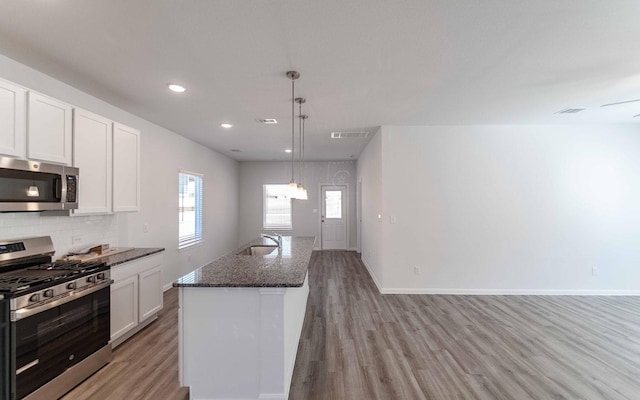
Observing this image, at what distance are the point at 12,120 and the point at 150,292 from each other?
199 centimetres

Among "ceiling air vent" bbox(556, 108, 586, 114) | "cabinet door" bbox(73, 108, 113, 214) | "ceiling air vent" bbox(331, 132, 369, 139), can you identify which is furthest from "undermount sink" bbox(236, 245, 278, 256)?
"ceiling air vent" bbox(556, 108, 586, 114)

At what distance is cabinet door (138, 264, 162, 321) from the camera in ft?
9.66

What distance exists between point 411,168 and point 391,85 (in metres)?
1.84

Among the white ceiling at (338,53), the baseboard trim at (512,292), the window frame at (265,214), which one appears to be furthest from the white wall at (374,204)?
the window frame at (265,214)

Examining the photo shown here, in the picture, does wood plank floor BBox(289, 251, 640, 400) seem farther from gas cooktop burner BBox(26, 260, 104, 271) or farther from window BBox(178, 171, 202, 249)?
window BBox(178, 171, 202, 249)

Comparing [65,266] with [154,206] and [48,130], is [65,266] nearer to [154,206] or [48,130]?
[48,130]

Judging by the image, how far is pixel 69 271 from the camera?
2.11m

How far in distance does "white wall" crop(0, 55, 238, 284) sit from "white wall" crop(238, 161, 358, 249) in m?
0.53

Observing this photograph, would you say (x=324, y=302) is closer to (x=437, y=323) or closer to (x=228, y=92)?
(x=437, y=323)

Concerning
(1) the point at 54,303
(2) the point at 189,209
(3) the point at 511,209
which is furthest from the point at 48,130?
(3) the point at 511,209

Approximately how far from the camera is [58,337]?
77.0 inches

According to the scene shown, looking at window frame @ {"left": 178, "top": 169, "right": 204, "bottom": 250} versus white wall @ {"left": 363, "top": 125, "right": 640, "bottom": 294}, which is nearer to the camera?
white wall @ {"left": 363, "top": 125, "right": 640, "bottom": 294}

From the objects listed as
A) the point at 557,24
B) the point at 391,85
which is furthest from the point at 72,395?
the point at 557,24

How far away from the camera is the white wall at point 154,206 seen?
2.41 metres
